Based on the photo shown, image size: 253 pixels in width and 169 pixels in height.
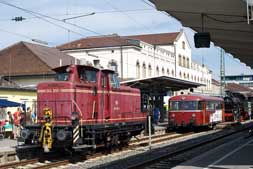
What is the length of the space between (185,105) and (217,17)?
19249 mm

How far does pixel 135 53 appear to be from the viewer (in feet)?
202

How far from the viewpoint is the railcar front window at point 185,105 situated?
33.9 m

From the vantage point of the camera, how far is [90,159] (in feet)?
63.2

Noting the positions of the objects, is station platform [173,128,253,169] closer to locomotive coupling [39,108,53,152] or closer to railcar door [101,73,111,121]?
railcar door [101,73,111,121]

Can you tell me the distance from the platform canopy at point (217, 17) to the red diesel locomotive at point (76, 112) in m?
4.85

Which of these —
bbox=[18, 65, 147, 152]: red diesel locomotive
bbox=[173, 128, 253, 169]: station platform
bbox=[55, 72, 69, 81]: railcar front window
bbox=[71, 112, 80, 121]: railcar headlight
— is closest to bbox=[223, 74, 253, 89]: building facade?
bbox=[18, 65, 147, 152]: red diesel locomotive

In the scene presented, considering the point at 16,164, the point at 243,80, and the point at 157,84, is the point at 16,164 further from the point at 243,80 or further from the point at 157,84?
the point at 243,80

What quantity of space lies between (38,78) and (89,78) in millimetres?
32778

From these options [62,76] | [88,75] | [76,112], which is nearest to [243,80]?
[88,75]

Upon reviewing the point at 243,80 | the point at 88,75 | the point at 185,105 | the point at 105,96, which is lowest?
the point at 185,105

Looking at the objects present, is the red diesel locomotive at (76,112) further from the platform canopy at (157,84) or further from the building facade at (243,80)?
the building facade at (243,80)

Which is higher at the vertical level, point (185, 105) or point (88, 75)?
point (88, 75)

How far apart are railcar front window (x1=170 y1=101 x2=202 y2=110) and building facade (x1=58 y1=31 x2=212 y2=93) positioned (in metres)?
22.9

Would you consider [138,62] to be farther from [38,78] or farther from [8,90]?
[8,90]
